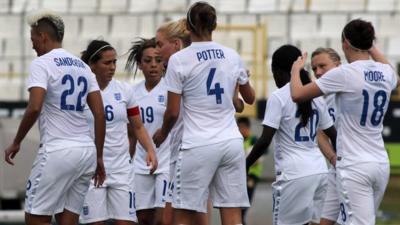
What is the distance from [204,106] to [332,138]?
154cm

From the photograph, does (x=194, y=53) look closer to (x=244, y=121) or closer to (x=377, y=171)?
(x=377, y=171)

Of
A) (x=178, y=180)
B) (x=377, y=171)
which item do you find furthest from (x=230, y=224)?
(x=377, y=171)

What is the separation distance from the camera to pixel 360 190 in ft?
30.8

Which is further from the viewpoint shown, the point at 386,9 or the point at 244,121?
the point at 386,9

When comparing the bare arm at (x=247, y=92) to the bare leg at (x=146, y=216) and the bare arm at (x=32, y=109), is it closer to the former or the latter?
the bare arm at (x=32, y=109)

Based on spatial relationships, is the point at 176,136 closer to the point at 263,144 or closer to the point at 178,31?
the point at 263,144

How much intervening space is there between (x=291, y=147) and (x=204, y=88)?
3.43 ft

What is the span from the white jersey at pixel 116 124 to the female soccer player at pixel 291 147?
5.65 feet

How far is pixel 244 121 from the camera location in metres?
18.6

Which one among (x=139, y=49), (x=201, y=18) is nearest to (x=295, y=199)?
(x=201, y=18)

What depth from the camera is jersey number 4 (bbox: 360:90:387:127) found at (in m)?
9.45

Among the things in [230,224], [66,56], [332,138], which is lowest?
[230,224]

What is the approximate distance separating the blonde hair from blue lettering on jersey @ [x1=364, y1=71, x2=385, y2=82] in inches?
70.2

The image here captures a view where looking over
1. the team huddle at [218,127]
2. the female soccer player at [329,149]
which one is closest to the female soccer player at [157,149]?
the female soccer player at [329,149]
